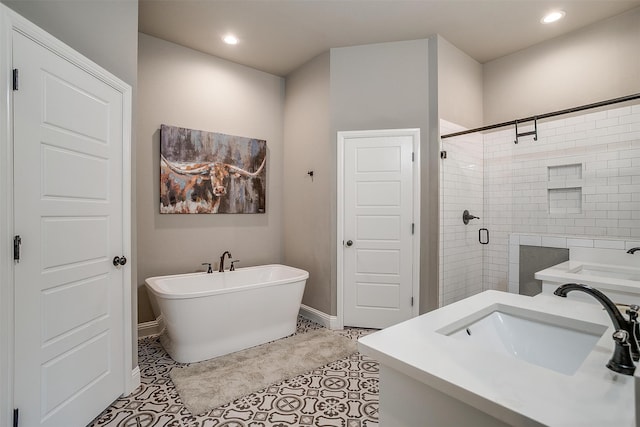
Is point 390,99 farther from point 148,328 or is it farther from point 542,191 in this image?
point 148,328

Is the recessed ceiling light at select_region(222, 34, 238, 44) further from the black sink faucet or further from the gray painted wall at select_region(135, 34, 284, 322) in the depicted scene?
the black sink faucet

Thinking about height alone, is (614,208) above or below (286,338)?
above

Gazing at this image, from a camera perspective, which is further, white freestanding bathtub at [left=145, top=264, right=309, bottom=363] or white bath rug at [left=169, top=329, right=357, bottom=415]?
white freestanding bathtub at [left=145, top=264, right=309, bottom=363]

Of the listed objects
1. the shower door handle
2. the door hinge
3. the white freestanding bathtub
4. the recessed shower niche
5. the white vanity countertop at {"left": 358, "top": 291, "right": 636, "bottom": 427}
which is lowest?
the white freestanding bathtub

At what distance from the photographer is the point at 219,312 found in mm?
2705

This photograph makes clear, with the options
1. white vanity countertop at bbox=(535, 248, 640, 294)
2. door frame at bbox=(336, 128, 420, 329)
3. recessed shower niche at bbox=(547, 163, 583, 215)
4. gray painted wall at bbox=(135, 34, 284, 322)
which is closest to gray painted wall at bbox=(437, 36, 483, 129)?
door frame at bbox=(336, 128, 420, 329)

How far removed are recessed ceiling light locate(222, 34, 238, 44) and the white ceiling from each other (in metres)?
A: 0.05

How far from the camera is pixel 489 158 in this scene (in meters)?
3.46

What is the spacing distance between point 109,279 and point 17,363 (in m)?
0.64

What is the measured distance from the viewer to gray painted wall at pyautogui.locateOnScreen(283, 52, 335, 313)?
354cm

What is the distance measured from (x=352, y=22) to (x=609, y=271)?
9.97 feet

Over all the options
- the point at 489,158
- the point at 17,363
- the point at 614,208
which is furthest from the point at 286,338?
the point at 614,208

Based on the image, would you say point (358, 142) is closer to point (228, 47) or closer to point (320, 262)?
point (320, 262)

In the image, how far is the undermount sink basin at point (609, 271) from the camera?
2348 millimetres
